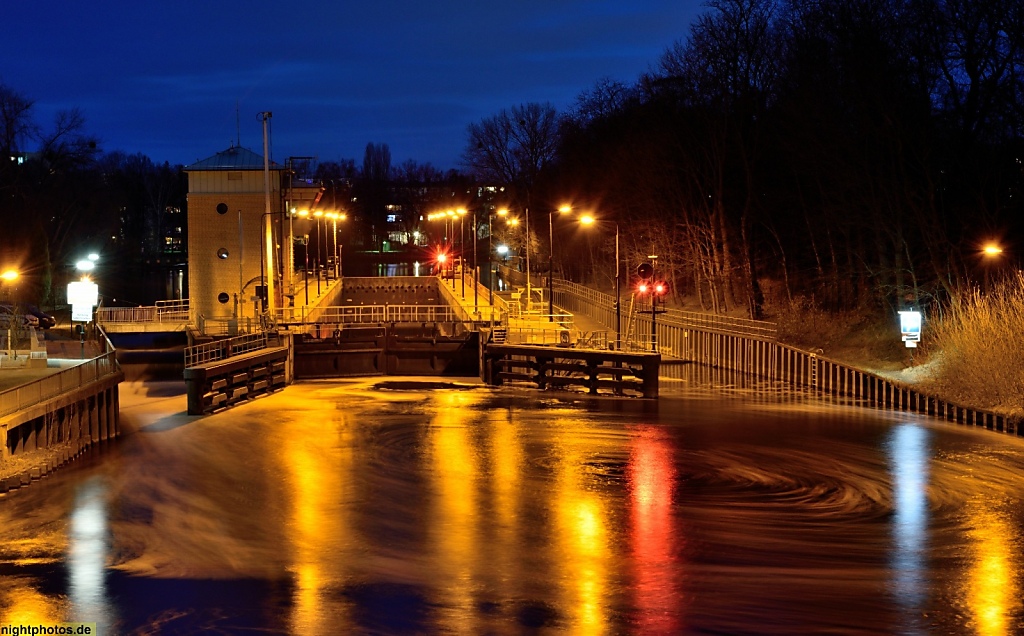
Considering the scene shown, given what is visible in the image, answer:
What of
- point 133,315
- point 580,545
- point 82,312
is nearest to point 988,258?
point 580,545

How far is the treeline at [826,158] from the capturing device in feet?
144

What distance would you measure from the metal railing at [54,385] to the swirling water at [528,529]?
5.70 ft

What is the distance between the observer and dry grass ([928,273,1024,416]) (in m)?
32.9

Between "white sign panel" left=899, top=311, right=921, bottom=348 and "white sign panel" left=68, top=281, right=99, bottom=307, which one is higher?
"white sign panel" left=68, top=281, right=99, bottom=307

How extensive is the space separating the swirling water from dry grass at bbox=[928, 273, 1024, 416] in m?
1.93

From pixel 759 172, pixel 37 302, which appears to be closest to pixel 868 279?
pixel 759 172

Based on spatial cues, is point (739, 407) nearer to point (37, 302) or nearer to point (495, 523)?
point (495, 523)

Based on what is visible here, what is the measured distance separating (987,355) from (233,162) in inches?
2192

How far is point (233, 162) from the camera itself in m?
77.6

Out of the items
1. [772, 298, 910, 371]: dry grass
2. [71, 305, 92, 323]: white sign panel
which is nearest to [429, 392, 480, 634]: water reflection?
[71, 305, 92, 323]: white sign panel

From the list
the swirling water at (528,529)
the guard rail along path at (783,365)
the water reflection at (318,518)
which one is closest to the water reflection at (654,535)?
the swirling water at (528,529)

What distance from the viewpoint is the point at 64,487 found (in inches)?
946

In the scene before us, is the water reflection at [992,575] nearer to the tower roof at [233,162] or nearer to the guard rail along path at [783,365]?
the guard rail along path at [783,365]

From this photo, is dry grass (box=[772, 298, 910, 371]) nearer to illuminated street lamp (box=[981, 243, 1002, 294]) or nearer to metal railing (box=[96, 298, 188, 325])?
illuminated street lamp (box=[981, 243, 1002, 294])
